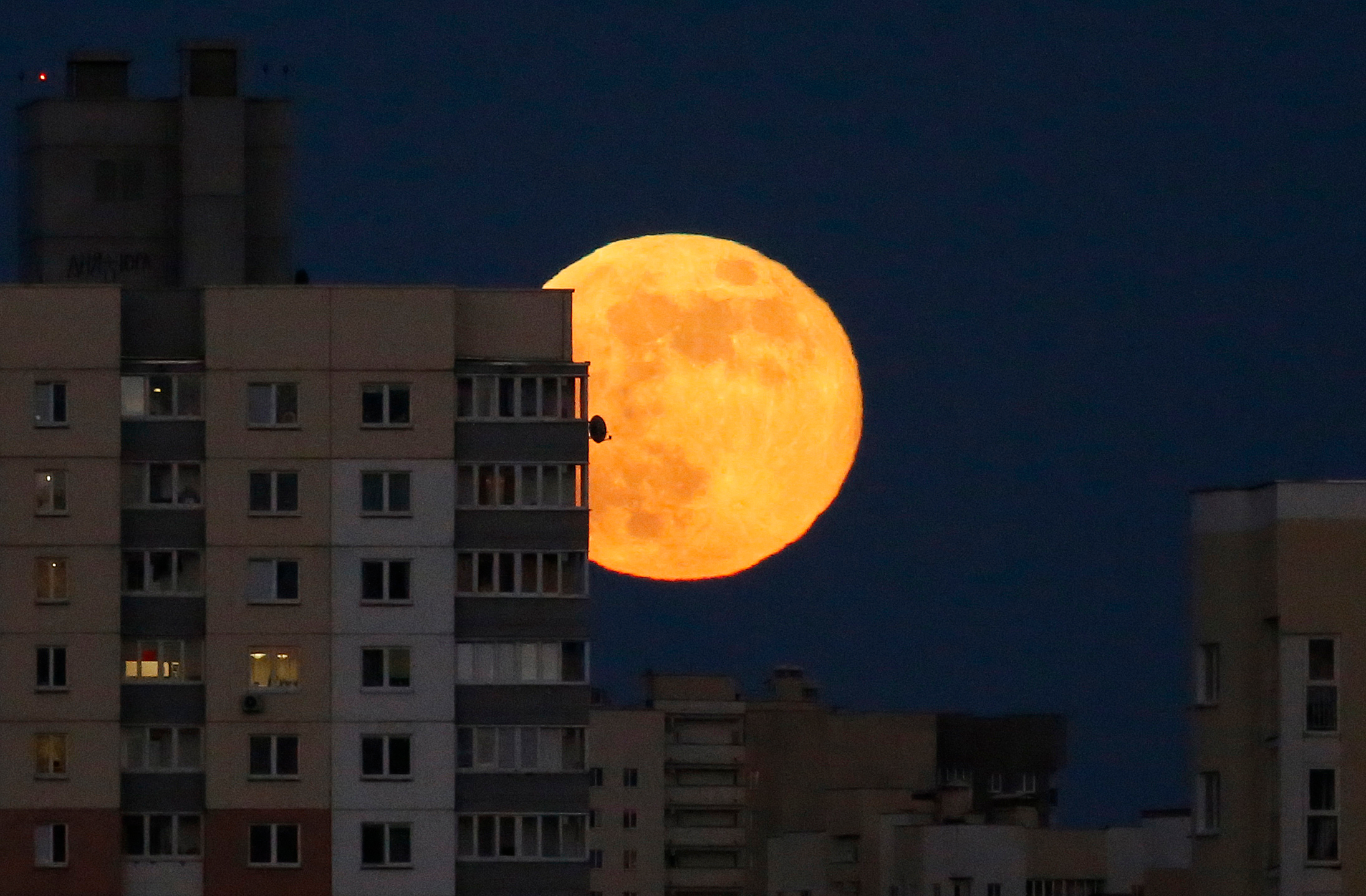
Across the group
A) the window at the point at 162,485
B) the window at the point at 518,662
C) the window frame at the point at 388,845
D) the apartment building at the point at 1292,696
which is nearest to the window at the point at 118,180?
the window at the point at 162,485

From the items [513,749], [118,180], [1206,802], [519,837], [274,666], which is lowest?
[519,837]

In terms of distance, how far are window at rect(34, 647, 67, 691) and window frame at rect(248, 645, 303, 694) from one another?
4923 millimetres

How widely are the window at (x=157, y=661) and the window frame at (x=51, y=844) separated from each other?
4617 mm

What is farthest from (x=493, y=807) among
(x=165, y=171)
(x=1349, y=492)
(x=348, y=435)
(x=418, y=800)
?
(x=1349, y=492)

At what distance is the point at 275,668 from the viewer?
104438 millimetres

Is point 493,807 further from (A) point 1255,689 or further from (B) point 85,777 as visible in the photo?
(A) point 1255,689

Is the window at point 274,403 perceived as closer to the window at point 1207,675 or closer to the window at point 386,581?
the window at point 386,581

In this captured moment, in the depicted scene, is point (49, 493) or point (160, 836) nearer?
point (160, 836)

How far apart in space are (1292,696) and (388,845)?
30.9 m

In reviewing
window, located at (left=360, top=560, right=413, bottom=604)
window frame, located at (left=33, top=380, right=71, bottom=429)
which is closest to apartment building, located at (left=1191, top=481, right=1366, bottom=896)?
window, located at (left=360, top=560, right=413, bottom=604)

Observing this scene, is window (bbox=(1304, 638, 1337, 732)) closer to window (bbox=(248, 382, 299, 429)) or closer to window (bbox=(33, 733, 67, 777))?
window (bbox=(248, 382, 299, 429))

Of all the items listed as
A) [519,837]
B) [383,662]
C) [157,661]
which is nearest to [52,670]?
[157,661]

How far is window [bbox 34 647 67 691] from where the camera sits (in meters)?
104

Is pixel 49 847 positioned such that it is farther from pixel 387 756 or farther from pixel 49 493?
pixel 49 493
